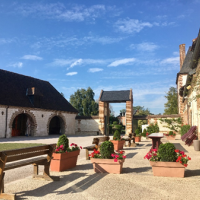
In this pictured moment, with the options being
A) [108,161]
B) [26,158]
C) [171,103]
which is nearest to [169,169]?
[108,161]

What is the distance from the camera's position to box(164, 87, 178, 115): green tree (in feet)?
124

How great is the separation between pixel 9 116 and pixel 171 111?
27.1m

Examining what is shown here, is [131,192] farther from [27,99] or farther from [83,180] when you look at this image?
[27,99]

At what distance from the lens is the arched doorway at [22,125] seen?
24.0 metres

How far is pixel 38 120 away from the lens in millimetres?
24250

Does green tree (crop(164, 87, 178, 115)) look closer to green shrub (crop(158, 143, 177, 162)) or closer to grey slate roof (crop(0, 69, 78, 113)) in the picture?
grey slate roof (crop(0, 69, 78, 113))

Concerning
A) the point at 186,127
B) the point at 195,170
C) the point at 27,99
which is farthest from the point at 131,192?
the point at 27,99

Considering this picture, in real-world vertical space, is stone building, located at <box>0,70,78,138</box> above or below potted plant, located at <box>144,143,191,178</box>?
above

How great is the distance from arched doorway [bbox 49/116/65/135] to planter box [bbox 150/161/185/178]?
931 inches

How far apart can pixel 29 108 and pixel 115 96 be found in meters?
11.8

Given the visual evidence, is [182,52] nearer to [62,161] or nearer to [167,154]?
[167,154]

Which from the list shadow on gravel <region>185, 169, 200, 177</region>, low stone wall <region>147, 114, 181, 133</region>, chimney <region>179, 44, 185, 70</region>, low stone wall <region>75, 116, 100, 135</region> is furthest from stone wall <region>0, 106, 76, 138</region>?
shadow on gravel <region>185, 169, 200, 177</region>

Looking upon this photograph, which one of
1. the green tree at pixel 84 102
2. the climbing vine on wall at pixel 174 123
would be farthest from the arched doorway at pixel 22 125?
the green tree at pixel 84 102

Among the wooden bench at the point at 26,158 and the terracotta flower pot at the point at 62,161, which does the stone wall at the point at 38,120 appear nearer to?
the terracotta flower pot at the point at 62,161
